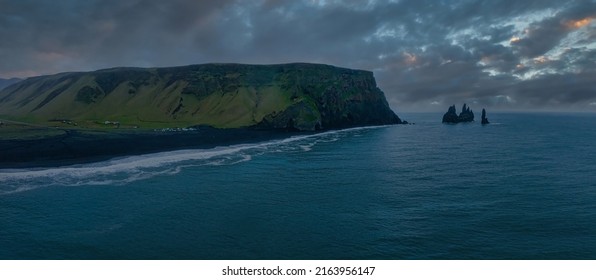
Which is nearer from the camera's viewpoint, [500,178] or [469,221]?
[469,221]

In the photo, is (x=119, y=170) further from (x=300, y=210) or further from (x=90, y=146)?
(x=300, y=210)

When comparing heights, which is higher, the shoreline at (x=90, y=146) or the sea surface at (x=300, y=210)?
the shoreline at (x=90, y=146)

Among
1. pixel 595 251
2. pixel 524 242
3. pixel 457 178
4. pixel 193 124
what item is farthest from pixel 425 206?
pixel 193 124

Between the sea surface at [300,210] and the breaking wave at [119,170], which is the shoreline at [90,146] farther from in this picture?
the sea surface at [300,210]

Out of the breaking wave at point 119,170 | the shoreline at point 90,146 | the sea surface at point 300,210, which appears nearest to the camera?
the sea surface at point 300,210

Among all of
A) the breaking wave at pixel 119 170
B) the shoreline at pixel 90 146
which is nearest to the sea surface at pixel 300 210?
the breaking wave at pixel 119 170

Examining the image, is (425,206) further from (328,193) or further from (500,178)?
(500,178)
